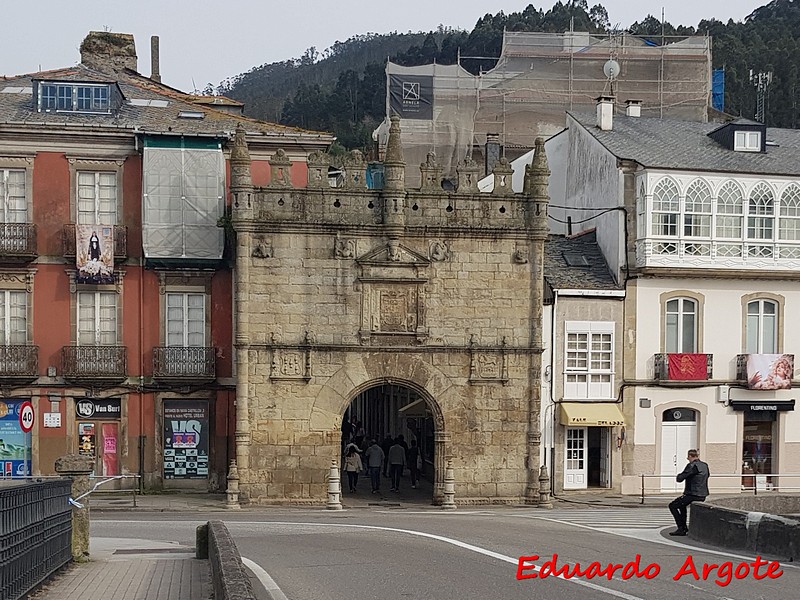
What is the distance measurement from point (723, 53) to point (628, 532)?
2600 inches

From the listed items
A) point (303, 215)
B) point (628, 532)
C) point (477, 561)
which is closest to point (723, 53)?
point (303, 215)

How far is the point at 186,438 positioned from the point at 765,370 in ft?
56.4

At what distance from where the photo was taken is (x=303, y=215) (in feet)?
101

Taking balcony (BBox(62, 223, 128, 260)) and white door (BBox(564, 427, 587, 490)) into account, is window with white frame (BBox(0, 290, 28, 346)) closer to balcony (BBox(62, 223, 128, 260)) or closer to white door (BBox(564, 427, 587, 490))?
balcony (BBox(62, 223, 128, 260))

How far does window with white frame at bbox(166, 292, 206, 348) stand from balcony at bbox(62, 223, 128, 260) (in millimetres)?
1774

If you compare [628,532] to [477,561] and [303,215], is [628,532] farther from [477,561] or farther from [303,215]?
[303,215]

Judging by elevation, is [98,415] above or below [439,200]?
below

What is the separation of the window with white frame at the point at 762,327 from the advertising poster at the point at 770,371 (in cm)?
53

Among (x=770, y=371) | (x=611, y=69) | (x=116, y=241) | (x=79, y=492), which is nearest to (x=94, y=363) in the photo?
(x=116, y=241)

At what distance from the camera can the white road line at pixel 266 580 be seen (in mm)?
13282

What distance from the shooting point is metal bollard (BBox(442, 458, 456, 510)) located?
30.0 meters

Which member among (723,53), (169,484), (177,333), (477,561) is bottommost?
(169,484)

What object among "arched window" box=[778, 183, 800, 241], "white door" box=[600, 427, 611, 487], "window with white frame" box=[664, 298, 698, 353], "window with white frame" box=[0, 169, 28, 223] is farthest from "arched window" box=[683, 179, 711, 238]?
"window with white frame" box=[0, 169, 28, 223]

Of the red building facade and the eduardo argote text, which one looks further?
the red building facade
